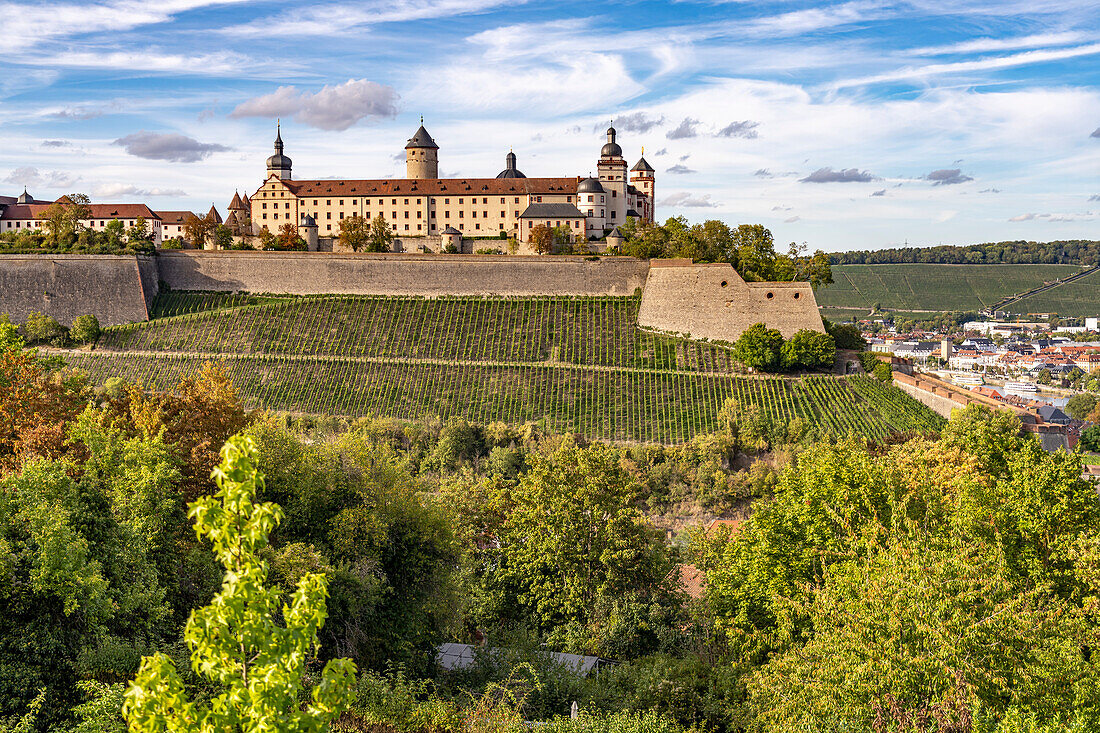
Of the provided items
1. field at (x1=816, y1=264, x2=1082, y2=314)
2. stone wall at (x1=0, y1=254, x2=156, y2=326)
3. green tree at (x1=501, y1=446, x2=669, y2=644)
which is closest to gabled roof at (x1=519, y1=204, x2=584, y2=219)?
stone wall at (x1=0, y1=254, x2=156, y2=326)

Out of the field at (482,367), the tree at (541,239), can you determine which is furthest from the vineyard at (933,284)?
the field at (482,367)

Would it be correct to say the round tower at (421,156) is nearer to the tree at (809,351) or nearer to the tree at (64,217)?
the tree at (64,217)

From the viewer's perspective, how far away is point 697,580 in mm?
26031

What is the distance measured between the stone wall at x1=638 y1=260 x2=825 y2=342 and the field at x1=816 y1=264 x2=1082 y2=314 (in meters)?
122

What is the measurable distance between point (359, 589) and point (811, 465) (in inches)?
372

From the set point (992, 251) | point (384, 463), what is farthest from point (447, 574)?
point (992, 251)

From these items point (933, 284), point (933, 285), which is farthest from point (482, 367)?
point (933, 284)

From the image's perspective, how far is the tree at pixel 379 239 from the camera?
191ft

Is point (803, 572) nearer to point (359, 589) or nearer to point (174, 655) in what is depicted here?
point (359, 589)

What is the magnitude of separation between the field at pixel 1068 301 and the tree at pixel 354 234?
14320 cm

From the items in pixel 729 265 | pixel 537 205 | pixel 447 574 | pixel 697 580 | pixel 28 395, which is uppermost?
pixel 537 205

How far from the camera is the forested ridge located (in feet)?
29.5

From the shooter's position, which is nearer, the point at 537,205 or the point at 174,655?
the point at 174,655

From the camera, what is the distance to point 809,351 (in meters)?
42.3
